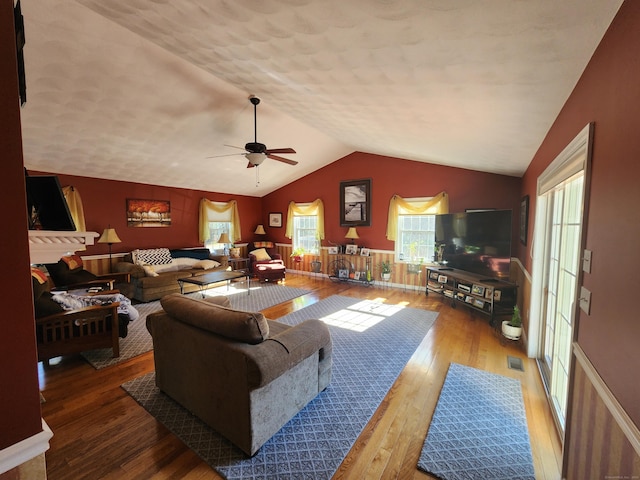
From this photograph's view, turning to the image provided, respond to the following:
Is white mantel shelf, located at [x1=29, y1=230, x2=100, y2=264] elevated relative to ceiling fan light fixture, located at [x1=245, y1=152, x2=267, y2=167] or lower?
lower

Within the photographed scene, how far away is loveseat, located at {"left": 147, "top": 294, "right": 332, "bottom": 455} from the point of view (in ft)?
5.49

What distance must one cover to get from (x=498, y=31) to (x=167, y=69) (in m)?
3.08

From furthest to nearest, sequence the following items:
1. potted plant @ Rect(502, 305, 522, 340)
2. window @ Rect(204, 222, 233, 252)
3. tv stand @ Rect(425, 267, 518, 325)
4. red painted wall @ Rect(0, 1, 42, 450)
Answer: window @ Rect(204, 222, 233, 252), tv stand @ Rect(425, 267, 518, 325), potted plant @ Rect(502, 305, 522, 340), red painted wall @ Rect(0, 1, 42, 450)

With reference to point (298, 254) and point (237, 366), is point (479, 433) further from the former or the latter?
point (298, 254)

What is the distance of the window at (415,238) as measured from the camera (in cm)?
566

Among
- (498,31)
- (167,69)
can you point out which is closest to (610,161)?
(498,31)

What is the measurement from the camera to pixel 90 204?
499cm

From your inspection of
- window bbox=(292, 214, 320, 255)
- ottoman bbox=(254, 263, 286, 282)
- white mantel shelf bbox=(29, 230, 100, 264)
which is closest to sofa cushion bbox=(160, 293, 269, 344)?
white mantel shelf bbox=(29, 230, 100, 264)

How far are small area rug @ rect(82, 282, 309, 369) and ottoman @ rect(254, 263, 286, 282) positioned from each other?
0.27 metres

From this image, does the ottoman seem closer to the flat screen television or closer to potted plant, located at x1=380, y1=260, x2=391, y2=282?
potted plant, located at x1=380, y1=260, x2=391, y2=282

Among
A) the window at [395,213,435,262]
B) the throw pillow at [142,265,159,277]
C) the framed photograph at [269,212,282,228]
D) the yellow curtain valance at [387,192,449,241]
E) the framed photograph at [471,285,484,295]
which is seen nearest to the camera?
the framed photograph at [471,285,484,295]

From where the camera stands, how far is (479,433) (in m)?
1.90

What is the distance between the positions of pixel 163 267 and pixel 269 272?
86.8 inches

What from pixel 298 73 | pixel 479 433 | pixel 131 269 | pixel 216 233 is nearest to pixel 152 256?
pixel 131 269
